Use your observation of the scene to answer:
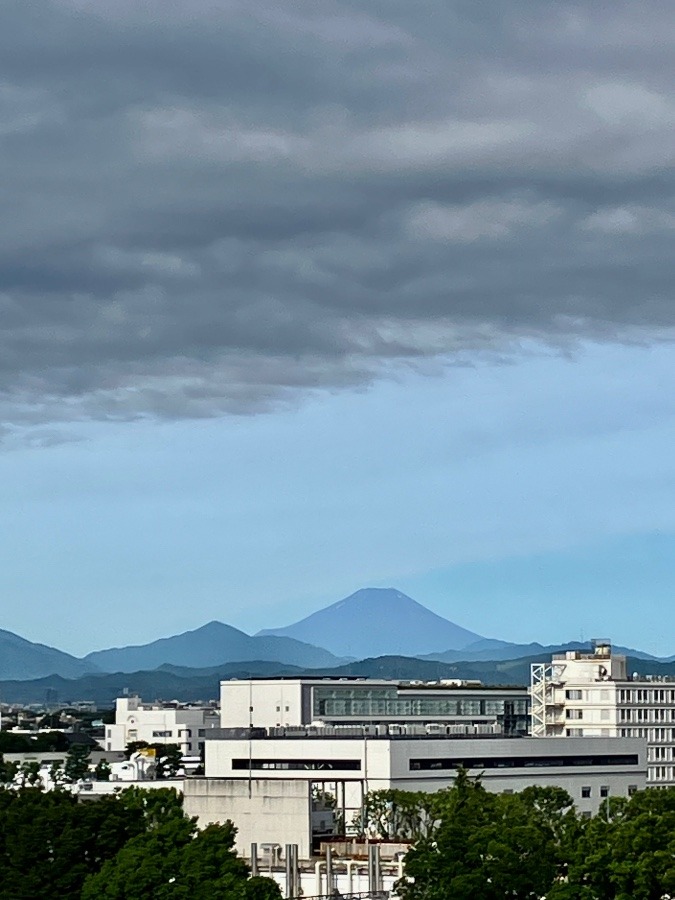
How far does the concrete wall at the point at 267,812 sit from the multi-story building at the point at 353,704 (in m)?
59.6

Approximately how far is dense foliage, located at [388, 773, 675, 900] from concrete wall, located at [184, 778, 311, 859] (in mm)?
21351

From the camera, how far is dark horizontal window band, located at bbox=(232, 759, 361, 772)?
104188 millimetres

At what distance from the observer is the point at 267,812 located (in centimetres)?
8231

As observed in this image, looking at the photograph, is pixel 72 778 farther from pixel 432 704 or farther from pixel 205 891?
pixel 205 891

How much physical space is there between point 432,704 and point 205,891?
10661cm

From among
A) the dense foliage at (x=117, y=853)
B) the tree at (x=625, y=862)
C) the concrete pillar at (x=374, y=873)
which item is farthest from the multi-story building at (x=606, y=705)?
the tree at (x=625, y=862)

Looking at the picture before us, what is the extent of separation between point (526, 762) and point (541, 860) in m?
56.0

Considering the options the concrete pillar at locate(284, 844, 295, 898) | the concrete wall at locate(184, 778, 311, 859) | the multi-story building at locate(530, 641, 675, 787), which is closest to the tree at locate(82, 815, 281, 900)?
the concrete pillar at locate(284, 844, 295, 898)

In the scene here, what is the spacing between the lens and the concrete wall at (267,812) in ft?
266

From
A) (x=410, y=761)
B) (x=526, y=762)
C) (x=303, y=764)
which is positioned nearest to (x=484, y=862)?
(x=410, y=761)

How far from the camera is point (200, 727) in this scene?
19950 centimetres

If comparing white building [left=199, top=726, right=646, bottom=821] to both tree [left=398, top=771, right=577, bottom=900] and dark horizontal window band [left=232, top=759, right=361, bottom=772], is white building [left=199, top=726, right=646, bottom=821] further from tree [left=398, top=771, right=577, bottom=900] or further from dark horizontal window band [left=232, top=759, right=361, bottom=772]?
tree [left=398, top=771, right=577, bottom=900]

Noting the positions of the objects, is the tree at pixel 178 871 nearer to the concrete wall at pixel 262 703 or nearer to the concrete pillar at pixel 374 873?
the concrete pillar at pixel 374 873

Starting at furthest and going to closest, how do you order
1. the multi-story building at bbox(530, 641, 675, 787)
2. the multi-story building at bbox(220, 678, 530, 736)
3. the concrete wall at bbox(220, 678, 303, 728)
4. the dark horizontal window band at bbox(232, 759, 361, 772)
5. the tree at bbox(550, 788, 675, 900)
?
the multi-story building at bbox(220, 678, 530, 736) → the concrete wall at bbox(220, 678, 303, 728) → the multi-story building at bbox(530, 641, 675, 787) → the dark horizontal window band at bbox(232, 759, 361, 772) → the tree at bbox(550, 788, 675, 900)
